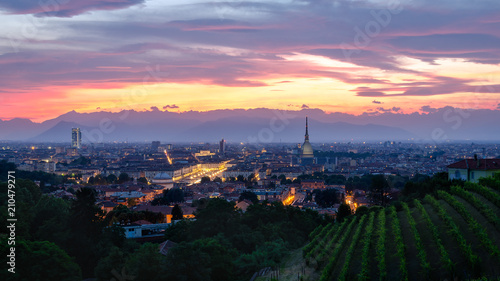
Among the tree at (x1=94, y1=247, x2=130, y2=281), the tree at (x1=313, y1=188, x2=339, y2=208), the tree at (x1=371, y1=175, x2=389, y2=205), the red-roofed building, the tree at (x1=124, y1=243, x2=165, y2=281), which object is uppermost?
the red-roofed building

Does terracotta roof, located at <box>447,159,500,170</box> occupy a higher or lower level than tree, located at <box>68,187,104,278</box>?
higher

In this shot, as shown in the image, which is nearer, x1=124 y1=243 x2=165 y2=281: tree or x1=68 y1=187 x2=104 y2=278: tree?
x1=124 y1=243 x2=165 y2=281: tree

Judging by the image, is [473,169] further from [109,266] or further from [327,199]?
[327,199]

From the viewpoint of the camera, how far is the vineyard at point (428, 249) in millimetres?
10406

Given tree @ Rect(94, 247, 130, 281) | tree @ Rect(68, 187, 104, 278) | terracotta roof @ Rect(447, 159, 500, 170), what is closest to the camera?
tree @ Rect(94, 247, 130, 281)

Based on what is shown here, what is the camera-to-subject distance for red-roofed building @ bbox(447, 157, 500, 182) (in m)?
24.3

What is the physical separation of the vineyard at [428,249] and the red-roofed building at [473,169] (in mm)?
8101

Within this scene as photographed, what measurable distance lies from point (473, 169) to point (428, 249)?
14.7 metres

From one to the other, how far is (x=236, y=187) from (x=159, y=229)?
34.6 metres

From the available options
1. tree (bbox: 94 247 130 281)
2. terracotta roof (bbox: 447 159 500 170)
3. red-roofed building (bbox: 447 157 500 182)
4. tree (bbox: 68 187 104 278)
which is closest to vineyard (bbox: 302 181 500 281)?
tree (bbox: 94 247 130 281)

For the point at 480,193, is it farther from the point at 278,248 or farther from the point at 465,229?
the point at 278,248

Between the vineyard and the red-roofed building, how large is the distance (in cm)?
810

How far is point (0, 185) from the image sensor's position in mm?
28219

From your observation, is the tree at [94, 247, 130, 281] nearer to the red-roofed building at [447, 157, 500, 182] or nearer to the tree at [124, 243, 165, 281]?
the tree at [124, 243, 165, 281]
